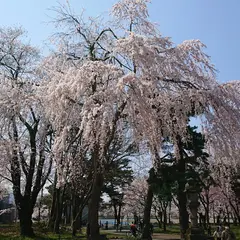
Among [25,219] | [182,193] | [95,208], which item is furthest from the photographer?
[182,193]

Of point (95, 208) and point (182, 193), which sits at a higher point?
point (182, 193)

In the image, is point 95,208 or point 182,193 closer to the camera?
point 95,208

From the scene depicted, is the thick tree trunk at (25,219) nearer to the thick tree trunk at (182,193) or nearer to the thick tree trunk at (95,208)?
the thick tree trunk at (182,193)

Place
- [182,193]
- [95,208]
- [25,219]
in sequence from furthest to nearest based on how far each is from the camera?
1. [182,193]
2. [25,219]
3. [95,208]

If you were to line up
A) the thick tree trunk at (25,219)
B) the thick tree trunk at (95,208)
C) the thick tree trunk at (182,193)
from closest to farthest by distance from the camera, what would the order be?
the thick tree trunk at (95,208) → the thick tree trunk at (25,219) → the thick tree trunk at (182,193)

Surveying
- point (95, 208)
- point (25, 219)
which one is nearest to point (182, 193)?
point (25, 219)

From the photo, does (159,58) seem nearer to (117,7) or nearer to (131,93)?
(131,93)

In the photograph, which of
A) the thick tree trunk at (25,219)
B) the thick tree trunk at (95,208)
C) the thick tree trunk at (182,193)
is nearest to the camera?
the thick tree trunk at (95,208)

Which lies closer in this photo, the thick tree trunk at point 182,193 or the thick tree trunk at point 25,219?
the thick tree trunk at point 25,219

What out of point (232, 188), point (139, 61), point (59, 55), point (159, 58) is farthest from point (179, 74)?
point (232, 188)

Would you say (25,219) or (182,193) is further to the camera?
(182,193)

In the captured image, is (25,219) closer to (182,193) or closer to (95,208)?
(182,193)

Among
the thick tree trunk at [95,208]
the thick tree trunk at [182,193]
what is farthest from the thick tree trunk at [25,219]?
the thick tree trunk at [95,208]

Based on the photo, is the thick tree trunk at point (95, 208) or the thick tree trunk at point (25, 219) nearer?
the thick tree trunk at point (95, 208)
